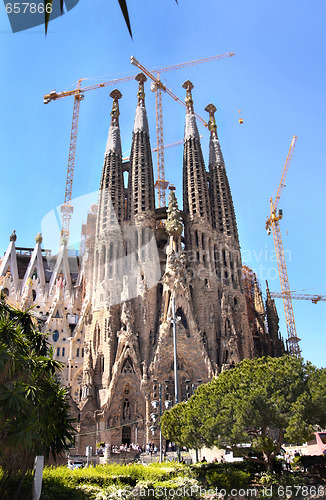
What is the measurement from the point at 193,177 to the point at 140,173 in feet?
22.9

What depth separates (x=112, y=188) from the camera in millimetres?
56125

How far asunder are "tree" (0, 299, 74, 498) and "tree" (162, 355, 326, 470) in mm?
6121

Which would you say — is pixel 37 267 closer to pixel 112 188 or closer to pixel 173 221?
pixel 112 188

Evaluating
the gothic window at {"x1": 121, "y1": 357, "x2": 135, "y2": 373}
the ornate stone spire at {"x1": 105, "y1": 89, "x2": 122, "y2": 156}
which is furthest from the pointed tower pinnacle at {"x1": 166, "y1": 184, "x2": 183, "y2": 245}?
the gothic window at {"x1": 121, "y1": 357, "x2": 135, "y2": 373}

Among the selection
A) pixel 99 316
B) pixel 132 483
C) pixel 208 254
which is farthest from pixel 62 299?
pixel 132 483

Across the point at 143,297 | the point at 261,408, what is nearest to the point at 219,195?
the point at 143,297

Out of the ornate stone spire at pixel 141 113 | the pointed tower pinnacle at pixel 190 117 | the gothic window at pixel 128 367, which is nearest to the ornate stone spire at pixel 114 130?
the ornate stone spire at pixel 141 113

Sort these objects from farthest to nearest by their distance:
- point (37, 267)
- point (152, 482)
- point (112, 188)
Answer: point (37, 267), point (112, 188), point (152, 482)

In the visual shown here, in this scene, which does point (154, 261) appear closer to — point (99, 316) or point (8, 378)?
point (99, 316)

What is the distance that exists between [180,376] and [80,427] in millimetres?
11278

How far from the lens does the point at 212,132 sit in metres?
65.0

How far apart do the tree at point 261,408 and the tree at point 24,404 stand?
20.1ft

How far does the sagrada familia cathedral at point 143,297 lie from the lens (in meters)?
44.2

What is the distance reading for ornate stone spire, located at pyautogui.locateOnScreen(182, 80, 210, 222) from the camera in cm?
5622
